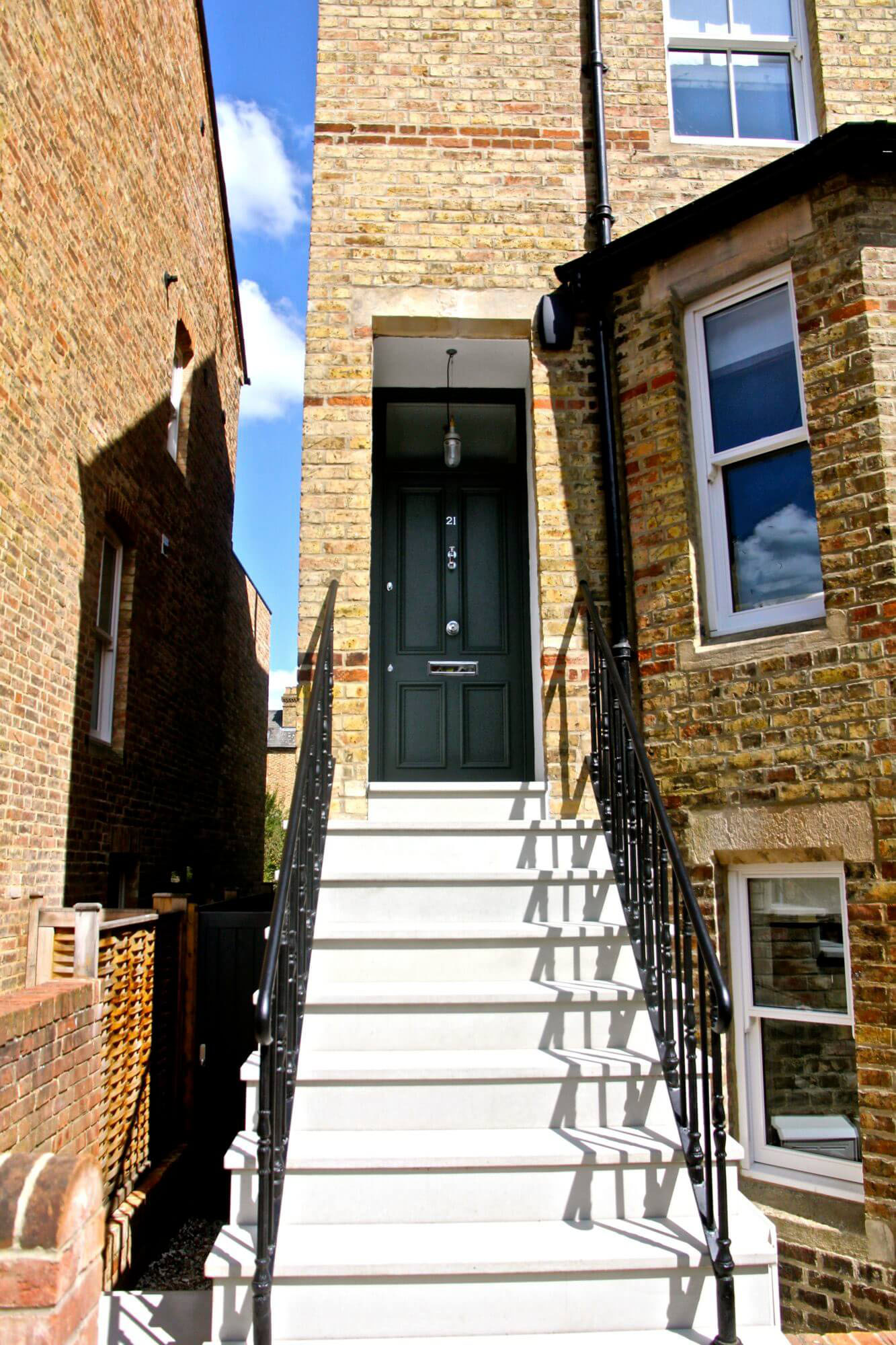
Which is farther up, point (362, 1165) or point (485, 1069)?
point (485, 1069)

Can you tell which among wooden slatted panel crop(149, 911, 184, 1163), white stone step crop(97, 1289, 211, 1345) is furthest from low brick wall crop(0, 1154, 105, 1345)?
wooden slatted panel crop(149, 911, 184, 1163)

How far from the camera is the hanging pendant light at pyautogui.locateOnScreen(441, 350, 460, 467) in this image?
6219 millimetres

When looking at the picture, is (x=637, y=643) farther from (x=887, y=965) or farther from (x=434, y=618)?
(x=887, y=965)

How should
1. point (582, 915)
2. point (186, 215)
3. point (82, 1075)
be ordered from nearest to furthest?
point (582, 915) → point (82, 1075) → point (186, 215)

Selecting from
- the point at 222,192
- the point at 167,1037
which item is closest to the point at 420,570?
the point at 167,1037

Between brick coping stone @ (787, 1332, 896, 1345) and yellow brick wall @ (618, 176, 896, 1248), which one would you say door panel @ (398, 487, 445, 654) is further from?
brick coping stone @ (787, 1332, 896, 1345)

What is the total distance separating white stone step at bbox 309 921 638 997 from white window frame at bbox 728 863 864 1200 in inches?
33.5

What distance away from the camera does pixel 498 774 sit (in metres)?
6.12

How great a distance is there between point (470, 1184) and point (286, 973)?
90 cm

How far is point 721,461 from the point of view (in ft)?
16.6

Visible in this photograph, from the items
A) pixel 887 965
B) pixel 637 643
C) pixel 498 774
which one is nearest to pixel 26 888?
pixel 498 774

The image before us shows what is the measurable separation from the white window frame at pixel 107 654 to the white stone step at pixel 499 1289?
5.32m

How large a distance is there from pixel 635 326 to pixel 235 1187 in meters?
4.52

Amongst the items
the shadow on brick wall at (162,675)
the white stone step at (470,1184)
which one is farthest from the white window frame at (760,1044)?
the shadow on brick wall at (162,675)
